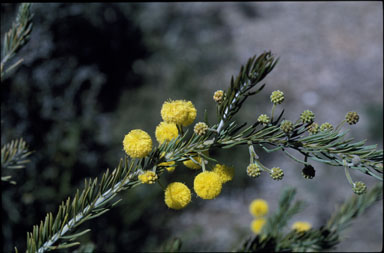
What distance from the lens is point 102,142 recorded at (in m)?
3.83

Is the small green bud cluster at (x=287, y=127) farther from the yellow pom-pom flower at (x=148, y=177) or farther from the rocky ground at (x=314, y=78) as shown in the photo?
the rocky ground at (x=314, y=78)

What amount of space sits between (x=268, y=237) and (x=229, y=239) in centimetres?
295

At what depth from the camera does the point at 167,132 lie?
849 mm

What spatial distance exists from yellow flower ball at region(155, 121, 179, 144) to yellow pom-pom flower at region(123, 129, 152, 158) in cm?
8

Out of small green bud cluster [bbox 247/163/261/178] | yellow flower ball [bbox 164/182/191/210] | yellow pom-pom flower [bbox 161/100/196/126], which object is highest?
yellow pom-pom flower [bbox 161/100/196/126]

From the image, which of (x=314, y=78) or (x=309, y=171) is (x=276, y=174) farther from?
(x=314, y=78)

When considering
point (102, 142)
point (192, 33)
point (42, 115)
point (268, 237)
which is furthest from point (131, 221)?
point (192, 33)

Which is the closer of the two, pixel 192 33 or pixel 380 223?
pixel 380 223

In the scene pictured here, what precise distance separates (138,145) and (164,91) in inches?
173

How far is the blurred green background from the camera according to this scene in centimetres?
317

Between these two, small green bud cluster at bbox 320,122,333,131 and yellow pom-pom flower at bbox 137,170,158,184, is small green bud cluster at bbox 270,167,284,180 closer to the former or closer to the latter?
small green bud cluster at bbox 320,122,333,131

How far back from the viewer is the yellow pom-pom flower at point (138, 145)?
0.75m

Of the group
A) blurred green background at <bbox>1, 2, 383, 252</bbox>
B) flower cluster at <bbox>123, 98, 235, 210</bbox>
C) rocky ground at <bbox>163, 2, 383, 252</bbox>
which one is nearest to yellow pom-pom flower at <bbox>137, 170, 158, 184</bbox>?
flower cluster at <bbox>123, 98, 235, 210</bbox>

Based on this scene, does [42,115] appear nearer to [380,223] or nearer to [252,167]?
[252,167]
